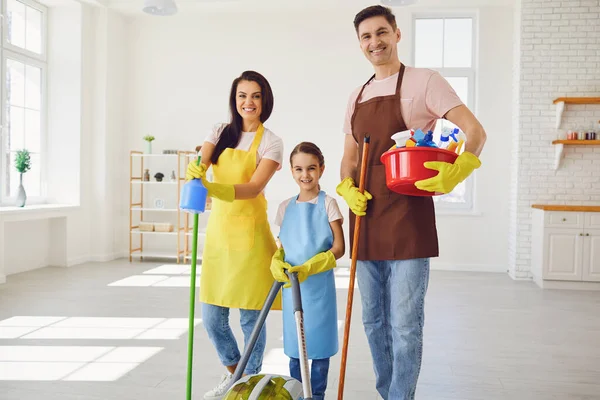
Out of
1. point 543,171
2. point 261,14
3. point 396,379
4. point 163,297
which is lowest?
point 163,297

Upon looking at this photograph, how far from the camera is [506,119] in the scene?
253 inches

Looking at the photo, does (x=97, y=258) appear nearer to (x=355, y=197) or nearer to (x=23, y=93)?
(x=23, y=93)

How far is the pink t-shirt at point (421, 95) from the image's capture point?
190 cm

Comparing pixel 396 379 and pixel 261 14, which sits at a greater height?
pixel 261 14

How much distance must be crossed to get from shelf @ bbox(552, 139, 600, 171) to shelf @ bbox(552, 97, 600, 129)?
0.68ft

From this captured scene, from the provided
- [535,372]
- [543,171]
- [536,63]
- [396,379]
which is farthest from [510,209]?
[396,379]

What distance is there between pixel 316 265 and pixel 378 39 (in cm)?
84

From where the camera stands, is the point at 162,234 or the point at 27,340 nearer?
the point at 27,340

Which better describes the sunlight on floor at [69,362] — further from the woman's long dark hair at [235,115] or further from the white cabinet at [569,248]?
the white cabinet at [569,248]

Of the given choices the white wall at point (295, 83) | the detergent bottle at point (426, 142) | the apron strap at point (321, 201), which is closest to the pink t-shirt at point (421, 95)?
the detergent bottle at point (426, 142)

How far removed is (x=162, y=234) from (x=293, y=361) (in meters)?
5.24

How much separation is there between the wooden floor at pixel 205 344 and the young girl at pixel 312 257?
608mm

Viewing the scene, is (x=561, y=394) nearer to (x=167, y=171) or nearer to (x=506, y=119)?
(x=506, y=119)

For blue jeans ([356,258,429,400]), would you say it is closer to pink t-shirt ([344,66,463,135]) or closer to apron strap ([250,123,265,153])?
pink t-shirt ([344,66,463,135])
